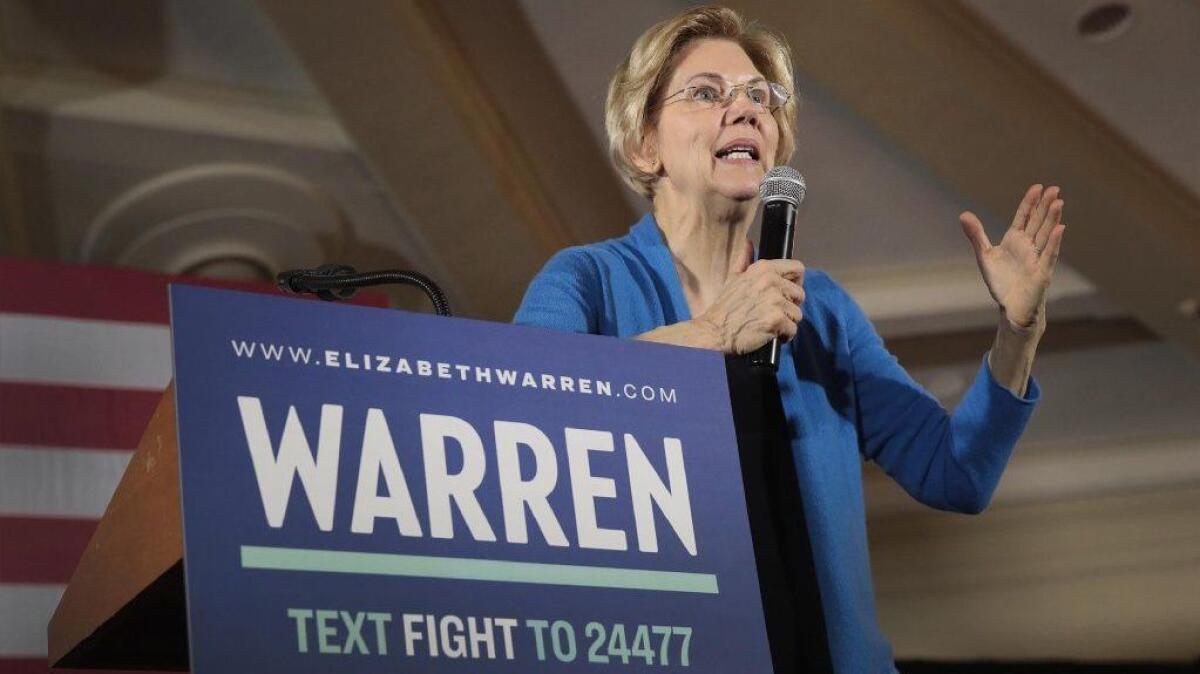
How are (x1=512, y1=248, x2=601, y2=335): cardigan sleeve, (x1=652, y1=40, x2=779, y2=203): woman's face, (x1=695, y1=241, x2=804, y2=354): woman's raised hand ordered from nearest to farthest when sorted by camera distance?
1. (x1=695, y1=241, x2=804, y2=354): woman's raised hand
2. (x1=512, y1=248, x2=601, y2=335): cardigan sleeve
3. (x1=652, y1=40, x2=779, y2=203): woman's face

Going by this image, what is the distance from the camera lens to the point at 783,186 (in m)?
1.55

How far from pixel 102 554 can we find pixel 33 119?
141 inches

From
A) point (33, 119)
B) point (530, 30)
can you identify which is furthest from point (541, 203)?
point (33, 119)

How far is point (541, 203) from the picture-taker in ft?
16.6

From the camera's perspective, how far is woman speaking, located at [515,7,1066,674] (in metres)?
1.42

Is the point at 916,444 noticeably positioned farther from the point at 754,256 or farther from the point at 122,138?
the point at 122,138

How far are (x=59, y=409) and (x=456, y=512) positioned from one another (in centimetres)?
280

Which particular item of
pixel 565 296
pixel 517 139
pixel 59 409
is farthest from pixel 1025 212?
pixel 517 139

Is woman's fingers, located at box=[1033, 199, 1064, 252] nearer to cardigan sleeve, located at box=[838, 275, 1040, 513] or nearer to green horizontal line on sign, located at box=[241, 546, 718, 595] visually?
cardigan sleeve, located at box=[838, 275, 1040, 513]

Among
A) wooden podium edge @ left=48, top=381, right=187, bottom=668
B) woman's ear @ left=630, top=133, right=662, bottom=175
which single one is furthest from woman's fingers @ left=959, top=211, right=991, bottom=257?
wooden podium edge @ left=48, top=381, right=187, bottom=668

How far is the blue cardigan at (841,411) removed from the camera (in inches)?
56.1

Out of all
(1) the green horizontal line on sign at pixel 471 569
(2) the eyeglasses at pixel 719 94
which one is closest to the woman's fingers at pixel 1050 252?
(2) the eyeglasses at pixel 719 94

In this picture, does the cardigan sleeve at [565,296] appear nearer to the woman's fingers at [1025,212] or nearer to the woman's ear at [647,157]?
the woman's ear at [647,157]

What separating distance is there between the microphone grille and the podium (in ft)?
1.14
